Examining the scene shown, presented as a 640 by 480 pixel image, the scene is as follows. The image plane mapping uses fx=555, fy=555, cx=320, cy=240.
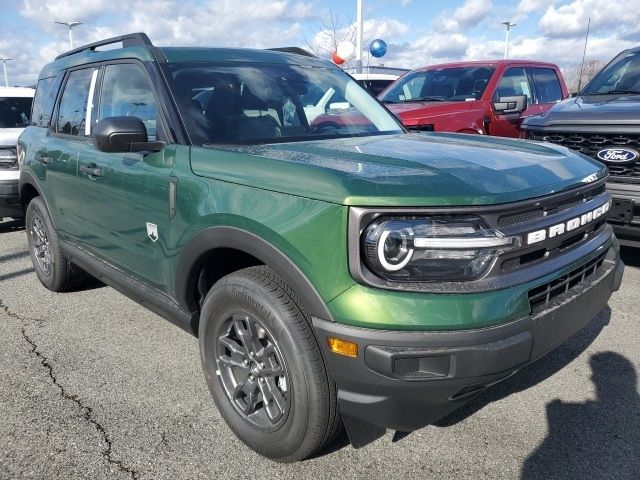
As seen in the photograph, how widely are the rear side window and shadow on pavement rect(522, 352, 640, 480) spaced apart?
409cm

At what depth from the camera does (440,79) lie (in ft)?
24.5

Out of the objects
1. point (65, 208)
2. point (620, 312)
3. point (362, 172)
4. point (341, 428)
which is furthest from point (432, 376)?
point (65, 208)

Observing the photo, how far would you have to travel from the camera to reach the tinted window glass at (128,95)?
9.77ft

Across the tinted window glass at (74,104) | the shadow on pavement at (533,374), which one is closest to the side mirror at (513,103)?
the shadow on pavement at (533,374)

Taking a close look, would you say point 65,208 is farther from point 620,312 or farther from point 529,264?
point 620,312

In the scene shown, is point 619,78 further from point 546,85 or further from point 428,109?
point 546,85

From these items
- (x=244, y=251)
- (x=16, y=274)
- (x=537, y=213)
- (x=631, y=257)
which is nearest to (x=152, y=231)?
(x=244, y=251)

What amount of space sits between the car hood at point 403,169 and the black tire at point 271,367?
428mm

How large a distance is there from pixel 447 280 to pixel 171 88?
1.79 meters

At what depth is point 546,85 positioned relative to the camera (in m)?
8.12

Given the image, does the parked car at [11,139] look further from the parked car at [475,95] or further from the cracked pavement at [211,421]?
the parked car at [475,95]

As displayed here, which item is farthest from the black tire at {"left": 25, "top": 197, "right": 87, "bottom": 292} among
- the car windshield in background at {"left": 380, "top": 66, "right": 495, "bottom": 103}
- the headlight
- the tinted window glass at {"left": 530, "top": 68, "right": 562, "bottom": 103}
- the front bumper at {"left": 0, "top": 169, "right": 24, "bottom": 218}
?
the tinted window glass at {"left": 530, "top": 68, "right": 562, "bottom": 103}

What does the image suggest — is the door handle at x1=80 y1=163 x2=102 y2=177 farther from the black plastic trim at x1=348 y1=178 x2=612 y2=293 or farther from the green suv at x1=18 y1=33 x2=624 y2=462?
the black plastic trim at x1=348 y1=178 x2=612 y2=293

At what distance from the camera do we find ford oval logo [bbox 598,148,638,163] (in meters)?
4.11
